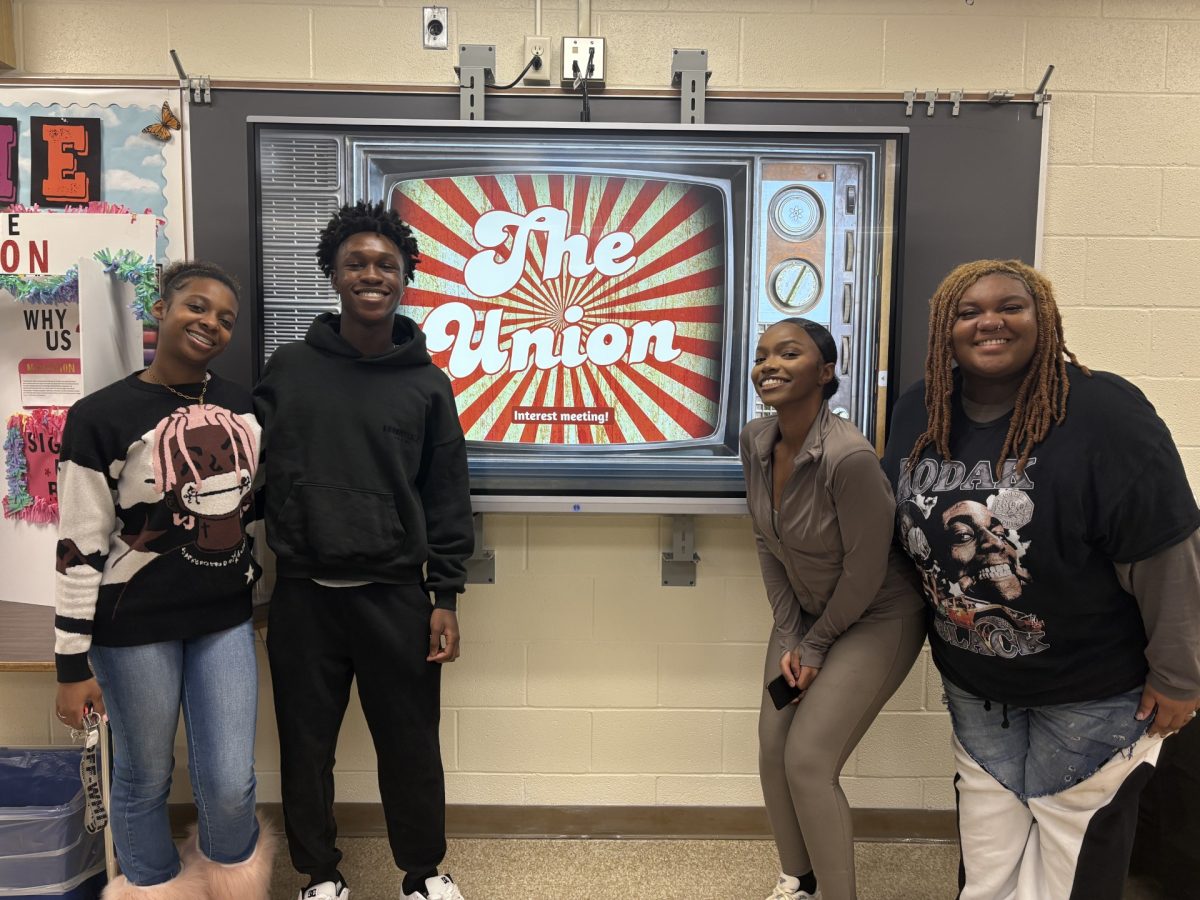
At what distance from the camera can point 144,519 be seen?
1.51 meters

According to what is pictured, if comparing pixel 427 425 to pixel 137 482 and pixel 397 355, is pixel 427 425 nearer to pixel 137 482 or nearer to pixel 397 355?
pixel 397 355

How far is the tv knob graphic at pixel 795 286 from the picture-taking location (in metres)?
1.98

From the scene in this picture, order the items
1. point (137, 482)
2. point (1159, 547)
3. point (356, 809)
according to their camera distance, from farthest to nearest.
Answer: point (356, 809) < point (137, 482) < point (1159, 547)

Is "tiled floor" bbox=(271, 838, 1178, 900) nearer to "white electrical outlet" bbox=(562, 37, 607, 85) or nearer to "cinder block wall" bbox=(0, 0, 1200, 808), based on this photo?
"cinder block wall" bbox=(0, 0, 1200, 808)

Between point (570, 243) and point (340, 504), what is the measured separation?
898 mm

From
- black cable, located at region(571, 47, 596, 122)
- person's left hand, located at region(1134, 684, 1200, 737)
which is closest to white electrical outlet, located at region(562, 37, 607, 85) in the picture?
black cable, located at region(571, 47, 596, 122)

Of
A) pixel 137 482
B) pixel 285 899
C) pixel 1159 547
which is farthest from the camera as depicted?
pixel 285 899

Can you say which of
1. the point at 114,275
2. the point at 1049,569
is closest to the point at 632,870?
the point at 1049,569

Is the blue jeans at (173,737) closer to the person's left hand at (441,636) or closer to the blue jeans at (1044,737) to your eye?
the person's left hand at (441,636)

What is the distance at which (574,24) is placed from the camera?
203 cm

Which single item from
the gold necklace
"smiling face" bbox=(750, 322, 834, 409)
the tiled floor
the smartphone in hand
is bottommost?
the tiled floor

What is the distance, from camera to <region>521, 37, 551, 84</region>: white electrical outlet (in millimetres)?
2016

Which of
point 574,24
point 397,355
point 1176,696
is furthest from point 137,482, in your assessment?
point 1176,696

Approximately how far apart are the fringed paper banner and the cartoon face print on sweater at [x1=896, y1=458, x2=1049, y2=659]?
2.13m
